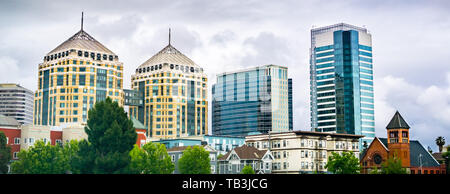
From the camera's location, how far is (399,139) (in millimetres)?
159750

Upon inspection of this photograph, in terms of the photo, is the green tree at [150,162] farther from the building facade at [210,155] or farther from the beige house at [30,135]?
the beige house at [30,135]

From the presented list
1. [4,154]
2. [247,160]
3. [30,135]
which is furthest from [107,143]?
[247,160]

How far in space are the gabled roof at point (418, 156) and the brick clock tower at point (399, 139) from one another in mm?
3386

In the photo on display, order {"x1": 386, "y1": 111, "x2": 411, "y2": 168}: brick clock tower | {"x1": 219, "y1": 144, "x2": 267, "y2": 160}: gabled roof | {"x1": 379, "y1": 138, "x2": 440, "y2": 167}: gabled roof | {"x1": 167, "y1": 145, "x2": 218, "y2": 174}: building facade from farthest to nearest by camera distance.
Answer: {"x1": 379, "y1": 138, "x2": 440, "y2": 167}: gabled roof < {"x1": 386, "y1": 111, "x2": 411, "y2": 168}: brick clock tower < {"x1": 167, "y1": 145, "x2": 218, "y2": 174}: building facade < {"x1": 219, "y1": 144, "x2": 267, "y2": 160}: gabled roof

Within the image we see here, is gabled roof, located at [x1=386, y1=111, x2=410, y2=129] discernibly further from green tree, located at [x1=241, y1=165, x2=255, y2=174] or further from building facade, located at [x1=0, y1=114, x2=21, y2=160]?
building facade, located at [x1=0, y1=114, x2=21, y2=160]

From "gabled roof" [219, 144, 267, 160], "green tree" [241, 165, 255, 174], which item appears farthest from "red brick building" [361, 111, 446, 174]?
"green tree" [241, 165, 255, 174]

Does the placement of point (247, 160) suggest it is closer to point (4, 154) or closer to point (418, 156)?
point (418, 156)

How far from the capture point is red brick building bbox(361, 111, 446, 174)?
524 ft

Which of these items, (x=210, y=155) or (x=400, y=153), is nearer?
(x=400, y=153)

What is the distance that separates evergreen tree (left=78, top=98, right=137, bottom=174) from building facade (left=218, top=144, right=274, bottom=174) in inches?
1131

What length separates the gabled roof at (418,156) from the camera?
162 meters

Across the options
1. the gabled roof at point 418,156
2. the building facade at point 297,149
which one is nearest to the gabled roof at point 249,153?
the building facade at point 297,149

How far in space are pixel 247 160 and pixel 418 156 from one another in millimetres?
51879
